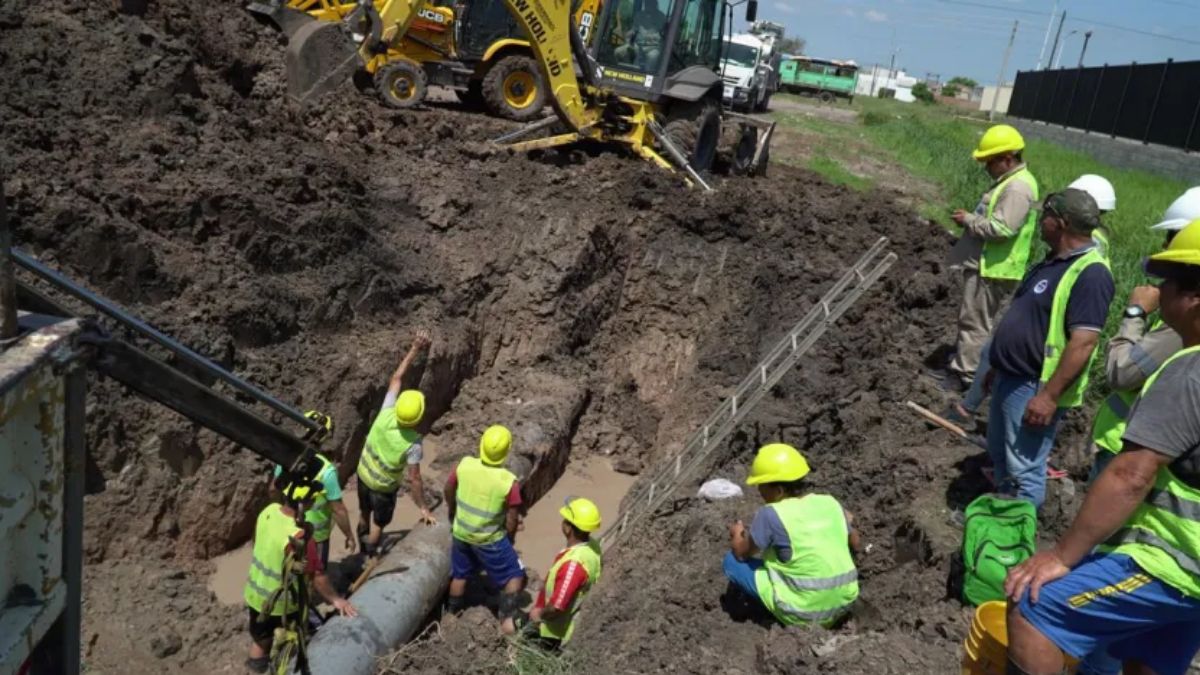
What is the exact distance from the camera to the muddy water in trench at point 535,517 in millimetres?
6297

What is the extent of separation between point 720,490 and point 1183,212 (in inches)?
136

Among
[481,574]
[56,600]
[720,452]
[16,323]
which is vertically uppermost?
[16,323]

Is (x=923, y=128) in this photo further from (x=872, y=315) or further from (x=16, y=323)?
(x=16, y=323)

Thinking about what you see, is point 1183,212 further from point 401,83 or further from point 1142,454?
point 401,83

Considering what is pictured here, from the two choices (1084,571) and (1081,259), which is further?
(1081,259)

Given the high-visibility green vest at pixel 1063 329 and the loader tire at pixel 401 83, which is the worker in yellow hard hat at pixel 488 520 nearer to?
the high-visibility green vest at pixel 1063 329

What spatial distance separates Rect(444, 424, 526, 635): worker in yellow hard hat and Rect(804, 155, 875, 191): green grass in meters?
11.9

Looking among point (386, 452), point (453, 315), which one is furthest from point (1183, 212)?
point (453, 315)

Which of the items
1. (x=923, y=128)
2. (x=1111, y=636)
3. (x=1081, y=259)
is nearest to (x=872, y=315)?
(x=1081, y=259)

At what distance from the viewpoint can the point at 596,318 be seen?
10242 mm

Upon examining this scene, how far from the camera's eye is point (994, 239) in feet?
19.8

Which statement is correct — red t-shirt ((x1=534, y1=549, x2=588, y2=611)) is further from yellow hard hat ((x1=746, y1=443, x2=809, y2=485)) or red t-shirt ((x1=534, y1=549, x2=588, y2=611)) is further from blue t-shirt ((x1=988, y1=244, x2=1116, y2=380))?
blue t-shirt ((x1=988, y1=244, x2=1116, y2=380))

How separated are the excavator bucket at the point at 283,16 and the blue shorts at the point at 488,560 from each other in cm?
808

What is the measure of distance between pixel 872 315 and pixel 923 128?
25174 mm
